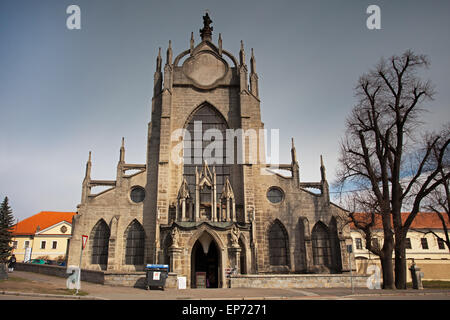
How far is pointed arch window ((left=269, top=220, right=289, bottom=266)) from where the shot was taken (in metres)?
24.7

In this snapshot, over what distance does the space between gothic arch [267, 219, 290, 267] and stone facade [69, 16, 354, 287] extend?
70mm

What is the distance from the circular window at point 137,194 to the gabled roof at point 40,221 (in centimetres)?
3573

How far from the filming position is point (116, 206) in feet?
83.1

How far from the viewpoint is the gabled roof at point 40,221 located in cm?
5362

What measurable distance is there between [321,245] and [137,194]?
13.9 m

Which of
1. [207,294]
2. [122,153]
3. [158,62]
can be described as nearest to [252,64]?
[158,62]

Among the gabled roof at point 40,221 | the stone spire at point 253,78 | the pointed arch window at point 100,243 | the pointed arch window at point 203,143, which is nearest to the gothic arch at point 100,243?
the pointed arch window at point 100,243

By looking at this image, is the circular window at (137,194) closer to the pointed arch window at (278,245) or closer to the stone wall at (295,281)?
the pointed arch window at (278,245)

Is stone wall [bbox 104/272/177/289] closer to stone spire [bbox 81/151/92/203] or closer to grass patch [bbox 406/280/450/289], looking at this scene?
stone spire [bbox 81/151/92/203]

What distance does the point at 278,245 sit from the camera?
985 inches

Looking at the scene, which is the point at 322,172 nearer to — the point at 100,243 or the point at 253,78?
the point at 253,78
